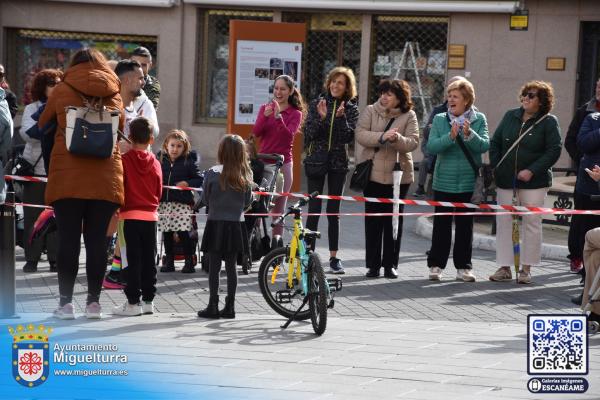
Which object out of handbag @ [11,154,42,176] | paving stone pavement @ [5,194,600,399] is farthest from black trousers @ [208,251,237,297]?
handbag @ [11,154,42,176]

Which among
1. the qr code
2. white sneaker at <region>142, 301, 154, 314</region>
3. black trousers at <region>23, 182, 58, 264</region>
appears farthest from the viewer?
black trousers at <region>23, 182, 58, 264</region>

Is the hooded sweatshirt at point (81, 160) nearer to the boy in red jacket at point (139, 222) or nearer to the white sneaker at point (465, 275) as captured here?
the boy in red jacket at point (139, 222)

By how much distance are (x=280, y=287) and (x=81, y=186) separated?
5.77ft

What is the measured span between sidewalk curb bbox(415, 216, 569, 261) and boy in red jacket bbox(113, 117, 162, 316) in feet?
18.2

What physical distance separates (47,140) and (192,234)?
275cm

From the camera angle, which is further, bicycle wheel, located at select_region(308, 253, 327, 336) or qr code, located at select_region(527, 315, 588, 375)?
bicycle wheel, located at select_region(308, 253, 327, 336)

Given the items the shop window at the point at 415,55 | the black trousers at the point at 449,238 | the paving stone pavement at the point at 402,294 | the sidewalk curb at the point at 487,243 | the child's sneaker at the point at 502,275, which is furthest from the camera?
the shop window at the point at 415,55

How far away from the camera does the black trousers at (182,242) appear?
12.1 metres

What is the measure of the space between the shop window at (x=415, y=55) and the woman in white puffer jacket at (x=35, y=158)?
37.6 feet

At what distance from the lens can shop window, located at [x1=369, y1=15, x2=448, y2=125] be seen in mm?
22797

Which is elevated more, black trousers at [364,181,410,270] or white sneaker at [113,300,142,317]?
black trousers at [364,181,410,270]

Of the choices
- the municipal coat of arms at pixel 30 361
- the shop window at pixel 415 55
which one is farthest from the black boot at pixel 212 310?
the shop window at pixel 415 55

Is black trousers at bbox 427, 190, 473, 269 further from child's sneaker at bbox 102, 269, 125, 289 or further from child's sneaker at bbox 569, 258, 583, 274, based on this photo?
child's sneaker at bbox 102, 269, 125, 289

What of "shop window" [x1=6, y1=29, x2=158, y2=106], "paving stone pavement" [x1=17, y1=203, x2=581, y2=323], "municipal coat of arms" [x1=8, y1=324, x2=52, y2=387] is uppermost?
"shop window" [x1=6, y1=29, x2=158, y2=106]
